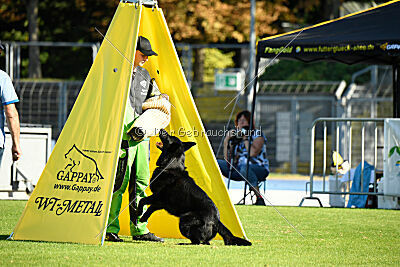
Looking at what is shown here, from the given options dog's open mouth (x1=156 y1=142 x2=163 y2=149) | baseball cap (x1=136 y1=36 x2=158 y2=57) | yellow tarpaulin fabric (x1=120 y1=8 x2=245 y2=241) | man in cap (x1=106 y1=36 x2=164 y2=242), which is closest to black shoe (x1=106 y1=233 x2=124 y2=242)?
man in cap (x1=106 y1=36 x2=164 y2=242)

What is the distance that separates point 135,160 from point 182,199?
1.99 feet

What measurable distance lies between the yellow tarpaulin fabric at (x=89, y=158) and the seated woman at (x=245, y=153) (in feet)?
17.2

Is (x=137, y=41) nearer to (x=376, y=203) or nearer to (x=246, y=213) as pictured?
(x=246, y=213)

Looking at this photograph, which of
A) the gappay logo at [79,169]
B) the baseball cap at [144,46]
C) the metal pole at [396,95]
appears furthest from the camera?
the metal pole at [396,95]

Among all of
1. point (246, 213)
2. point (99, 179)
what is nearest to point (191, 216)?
point (99, 179)

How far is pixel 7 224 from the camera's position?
27.0 feet

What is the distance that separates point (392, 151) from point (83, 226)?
20.8 ft

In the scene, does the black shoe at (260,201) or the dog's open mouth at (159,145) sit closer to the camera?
the dog's open mouth at (159,145)

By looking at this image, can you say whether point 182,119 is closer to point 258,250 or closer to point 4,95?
point 258,250

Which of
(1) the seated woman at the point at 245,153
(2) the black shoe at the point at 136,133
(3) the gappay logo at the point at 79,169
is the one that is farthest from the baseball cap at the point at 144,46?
(1) the seated woman at the point at 245,153

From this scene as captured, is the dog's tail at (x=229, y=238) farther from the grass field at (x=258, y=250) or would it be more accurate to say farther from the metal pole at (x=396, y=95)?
the metal pole at (x=396, y=95)

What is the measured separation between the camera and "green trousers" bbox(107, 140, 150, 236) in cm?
686

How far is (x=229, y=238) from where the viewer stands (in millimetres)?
6797

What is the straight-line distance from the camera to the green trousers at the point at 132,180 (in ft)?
22.5
